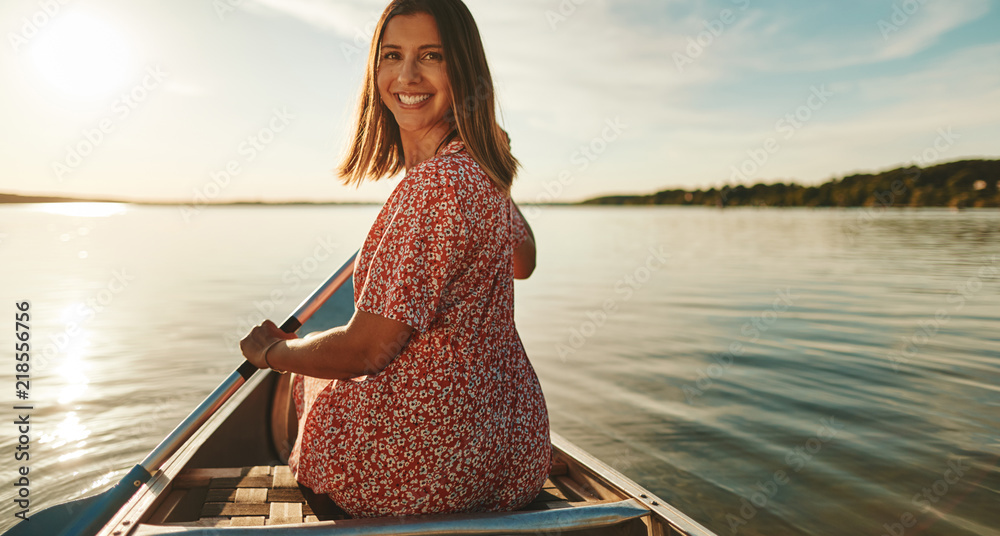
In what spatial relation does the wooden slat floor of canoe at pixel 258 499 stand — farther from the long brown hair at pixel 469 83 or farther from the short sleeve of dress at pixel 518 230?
the long brown hair at pixel 469 83

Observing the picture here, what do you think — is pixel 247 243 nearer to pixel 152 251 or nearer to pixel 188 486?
pixel 152 251

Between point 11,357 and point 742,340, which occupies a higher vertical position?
point 11,357

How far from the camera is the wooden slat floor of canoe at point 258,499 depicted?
1993 millimetres

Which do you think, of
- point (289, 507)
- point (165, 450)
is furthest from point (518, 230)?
point (165, 450)

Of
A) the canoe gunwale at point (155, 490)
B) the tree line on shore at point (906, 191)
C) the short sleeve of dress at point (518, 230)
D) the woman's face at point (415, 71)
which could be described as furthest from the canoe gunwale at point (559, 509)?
the tree line on shore at point (906, 191)

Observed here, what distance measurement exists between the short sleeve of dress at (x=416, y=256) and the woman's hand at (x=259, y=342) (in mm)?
473

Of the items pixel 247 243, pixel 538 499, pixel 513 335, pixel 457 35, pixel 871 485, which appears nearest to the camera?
pixel 457 35

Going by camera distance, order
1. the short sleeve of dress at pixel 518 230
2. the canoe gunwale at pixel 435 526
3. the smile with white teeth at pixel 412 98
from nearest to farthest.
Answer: the canoe gunwale at pixel 435 526 < the smile with white teeth at pixel 412 98 < the short sleeve of dress at pixel 518 230

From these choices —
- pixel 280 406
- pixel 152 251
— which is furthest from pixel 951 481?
pixel 152 251

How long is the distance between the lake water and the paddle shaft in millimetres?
1982

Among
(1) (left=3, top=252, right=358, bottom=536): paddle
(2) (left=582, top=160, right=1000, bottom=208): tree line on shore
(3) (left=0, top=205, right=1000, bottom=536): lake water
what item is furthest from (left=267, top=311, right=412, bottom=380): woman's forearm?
(2) (left=582, top=160, right=1000, bottom=208): tree line on shore

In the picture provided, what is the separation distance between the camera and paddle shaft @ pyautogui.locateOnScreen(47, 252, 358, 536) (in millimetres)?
1896

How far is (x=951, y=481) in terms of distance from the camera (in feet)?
13.1

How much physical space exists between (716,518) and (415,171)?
300cm
